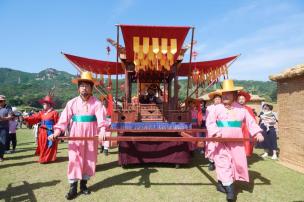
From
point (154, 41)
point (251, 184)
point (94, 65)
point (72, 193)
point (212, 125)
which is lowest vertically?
point (251, 184)

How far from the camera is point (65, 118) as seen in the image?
4340 mm

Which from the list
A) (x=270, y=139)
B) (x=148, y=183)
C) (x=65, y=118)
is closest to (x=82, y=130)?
(x=65, y=118)

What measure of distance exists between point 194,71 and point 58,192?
569cm

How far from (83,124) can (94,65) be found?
13.6ft

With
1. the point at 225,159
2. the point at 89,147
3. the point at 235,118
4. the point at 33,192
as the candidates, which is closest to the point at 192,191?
the point at 225,159

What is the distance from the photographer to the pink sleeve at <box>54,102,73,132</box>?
426 cm

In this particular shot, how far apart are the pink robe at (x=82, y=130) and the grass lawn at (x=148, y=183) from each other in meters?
0.50

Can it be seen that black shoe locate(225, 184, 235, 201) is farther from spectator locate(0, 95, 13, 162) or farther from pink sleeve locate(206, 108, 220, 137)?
spectator locate(0, 95, 13, 162)

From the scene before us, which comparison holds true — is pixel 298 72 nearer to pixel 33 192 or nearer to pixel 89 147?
pixel 89 147

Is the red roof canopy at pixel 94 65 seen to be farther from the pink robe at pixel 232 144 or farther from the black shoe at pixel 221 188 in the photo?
the black shoe at pixel 221 188

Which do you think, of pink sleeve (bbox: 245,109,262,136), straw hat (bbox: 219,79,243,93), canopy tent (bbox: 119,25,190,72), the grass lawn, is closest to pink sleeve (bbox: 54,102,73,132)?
the grass lawn

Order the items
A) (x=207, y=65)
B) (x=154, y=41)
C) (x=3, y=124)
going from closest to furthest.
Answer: (x=154, y=41), (x=3, y=124), (x=207, y=65)

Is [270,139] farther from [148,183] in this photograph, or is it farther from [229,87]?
[148,183]

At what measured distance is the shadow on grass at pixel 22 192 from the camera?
159 inches
